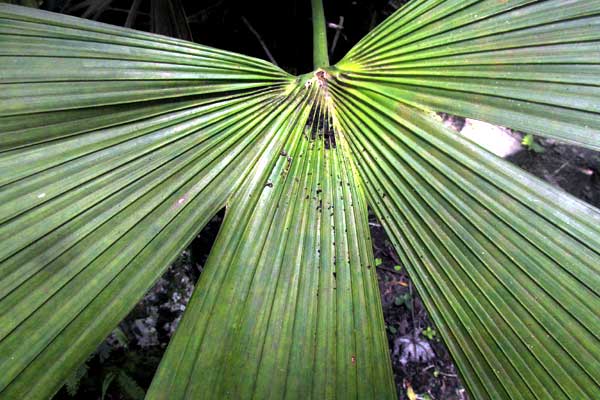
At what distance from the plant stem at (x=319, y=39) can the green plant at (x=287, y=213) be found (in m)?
0.31

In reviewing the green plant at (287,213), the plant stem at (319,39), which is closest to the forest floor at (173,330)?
the green plant at (287,213)

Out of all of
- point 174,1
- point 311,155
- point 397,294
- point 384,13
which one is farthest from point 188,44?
point 397,294

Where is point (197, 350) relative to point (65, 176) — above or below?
below

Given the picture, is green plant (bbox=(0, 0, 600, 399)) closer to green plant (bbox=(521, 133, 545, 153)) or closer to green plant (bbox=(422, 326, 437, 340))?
green plant (bbox=(422, 326, 437, 340))

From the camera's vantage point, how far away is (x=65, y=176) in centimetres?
59

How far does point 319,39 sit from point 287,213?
0.63 m

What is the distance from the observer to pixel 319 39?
1.13 metres

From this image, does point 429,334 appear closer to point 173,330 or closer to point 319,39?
point 173,330

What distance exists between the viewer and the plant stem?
1067 mm

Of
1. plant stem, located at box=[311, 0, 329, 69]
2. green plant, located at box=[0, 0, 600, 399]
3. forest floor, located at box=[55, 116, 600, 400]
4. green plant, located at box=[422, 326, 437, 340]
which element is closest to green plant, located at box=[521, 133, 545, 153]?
forest floor, located at box=[55, 116, 600, 400]

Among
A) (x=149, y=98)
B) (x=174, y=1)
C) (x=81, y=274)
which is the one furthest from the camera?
(x=174, y=1)

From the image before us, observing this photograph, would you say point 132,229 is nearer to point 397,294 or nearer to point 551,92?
point 551,92

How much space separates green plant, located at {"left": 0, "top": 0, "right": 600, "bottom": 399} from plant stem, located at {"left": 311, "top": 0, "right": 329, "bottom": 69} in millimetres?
312

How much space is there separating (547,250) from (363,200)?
31cm
